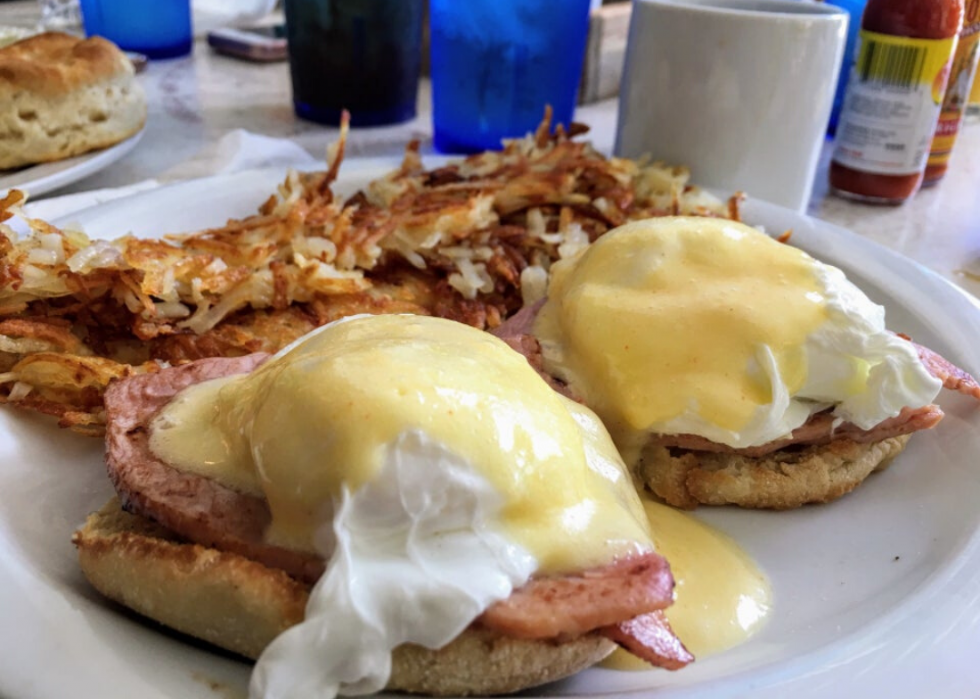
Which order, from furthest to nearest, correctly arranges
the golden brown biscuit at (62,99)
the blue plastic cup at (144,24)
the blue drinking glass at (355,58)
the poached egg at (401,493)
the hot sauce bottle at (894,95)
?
the blue plastic cup at (144,24), the blue drinking glass at (355,58), the hot sauce bottle at (894,95), the golden brown biscuit at (62,99), the poached egg at (401,493)

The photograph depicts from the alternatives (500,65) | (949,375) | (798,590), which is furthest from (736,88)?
(798,590)

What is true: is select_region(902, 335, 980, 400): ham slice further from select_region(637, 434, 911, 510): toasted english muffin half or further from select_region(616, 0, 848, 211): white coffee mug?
select_region(616, 0, 848, 211): white coffee mug

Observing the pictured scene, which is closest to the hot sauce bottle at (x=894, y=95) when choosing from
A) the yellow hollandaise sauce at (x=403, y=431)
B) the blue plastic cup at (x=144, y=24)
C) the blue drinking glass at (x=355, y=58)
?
the blue drinking glass at (x=355, y=58)

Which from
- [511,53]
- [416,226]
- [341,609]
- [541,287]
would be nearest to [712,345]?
[541,287]

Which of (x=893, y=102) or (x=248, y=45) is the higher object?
(x=893, y=102)

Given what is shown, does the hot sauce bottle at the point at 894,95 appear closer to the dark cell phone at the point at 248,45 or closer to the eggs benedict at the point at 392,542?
the eggs benedict at the point at 392,542

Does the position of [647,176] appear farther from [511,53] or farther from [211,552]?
[211,552]

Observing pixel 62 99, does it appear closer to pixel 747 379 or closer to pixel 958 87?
pixel 747 379

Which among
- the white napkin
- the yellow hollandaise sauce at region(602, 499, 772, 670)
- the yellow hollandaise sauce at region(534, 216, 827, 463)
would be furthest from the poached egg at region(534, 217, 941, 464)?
the white napkin
